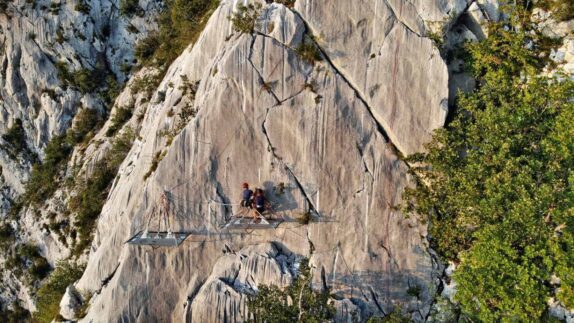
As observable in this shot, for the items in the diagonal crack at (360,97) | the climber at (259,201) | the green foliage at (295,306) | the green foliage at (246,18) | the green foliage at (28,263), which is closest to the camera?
the green foliage at (295,306)

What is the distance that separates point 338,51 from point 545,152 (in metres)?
11.0

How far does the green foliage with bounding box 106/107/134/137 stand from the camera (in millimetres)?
30672

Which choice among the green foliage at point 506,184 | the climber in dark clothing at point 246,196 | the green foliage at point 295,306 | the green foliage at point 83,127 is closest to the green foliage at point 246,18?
the climber in dark clothing at point 246,196

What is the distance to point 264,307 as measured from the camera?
1742 cm

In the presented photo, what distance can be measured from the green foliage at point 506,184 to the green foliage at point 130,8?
26.9m

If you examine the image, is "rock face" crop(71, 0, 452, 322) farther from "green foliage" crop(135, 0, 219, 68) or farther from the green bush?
the green bush

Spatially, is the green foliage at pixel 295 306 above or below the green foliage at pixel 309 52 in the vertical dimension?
below

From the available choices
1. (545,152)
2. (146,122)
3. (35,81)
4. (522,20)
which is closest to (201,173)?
(146,122)

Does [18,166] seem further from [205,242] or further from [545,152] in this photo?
[545,152]

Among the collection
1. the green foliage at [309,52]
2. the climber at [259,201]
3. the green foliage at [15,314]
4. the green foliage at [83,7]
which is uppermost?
the green foliage at [83,7]

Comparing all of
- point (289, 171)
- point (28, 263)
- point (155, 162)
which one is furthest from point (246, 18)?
point (28, 263)

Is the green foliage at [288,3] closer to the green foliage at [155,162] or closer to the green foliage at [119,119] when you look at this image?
the green foliage at [155,162]

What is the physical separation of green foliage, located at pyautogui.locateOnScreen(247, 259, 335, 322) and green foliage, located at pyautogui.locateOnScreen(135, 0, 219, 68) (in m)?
17.3

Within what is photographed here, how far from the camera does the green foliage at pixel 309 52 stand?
2106 cm
